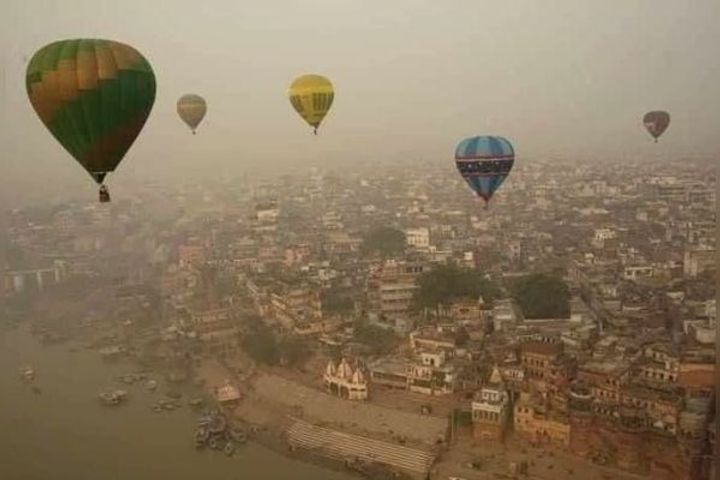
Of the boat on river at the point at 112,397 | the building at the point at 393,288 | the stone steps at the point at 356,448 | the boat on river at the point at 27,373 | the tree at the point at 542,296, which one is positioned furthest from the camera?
the building at the point at 393,288

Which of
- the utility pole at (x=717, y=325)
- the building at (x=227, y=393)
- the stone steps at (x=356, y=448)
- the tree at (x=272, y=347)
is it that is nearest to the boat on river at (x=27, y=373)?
the building at (x=227, y=393)

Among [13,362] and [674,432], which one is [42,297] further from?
[674,432]

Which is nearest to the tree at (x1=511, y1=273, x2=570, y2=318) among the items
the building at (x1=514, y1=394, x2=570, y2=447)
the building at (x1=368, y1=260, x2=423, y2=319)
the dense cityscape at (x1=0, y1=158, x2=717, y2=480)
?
the dense cityscape at (x1=0, y1=158, x2=717, y2=480)

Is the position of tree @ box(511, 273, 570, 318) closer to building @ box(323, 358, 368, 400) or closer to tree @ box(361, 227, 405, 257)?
tree @ box(361, 227, 405, 257)

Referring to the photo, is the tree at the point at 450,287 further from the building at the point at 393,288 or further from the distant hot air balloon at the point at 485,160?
the distant hot air balloon at the point at 485,160

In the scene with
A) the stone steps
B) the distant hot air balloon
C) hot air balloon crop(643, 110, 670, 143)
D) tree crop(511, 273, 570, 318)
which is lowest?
the stone steps

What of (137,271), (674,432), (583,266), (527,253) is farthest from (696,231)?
(137,271)
